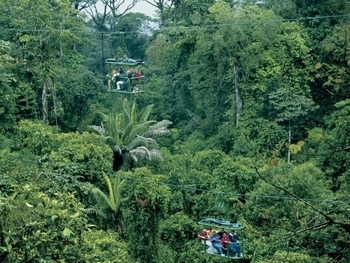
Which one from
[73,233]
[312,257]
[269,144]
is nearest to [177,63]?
[269,144]

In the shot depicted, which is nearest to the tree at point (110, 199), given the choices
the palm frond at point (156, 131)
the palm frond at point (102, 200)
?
the palm frond at point (102, 200)

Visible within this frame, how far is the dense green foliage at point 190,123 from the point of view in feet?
42.8

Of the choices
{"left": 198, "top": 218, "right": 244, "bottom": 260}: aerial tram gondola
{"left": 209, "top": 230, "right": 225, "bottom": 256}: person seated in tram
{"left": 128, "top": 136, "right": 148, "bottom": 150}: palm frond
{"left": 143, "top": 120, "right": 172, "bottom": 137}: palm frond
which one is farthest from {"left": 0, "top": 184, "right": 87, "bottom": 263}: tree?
{"left": 143, "top": 120, "right": 172, "bottom": 137}: palm frond

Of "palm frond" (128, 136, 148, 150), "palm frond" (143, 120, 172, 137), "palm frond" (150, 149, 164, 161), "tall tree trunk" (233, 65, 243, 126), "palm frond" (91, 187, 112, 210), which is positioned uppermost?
"tall tree trunk" (233, 65, 243, 126)

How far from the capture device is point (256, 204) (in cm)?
1319

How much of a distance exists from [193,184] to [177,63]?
28.8ft

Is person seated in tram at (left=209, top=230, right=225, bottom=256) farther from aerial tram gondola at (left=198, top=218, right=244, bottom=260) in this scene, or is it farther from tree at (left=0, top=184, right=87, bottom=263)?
tree at (left=0, top=184, right=87, bottom=263)

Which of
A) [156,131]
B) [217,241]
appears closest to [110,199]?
[217,241]

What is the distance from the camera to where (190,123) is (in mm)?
22641

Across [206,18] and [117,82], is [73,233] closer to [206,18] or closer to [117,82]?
[117,82]

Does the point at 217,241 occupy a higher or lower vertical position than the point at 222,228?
lower

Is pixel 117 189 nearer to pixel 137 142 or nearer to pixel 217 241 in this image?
pixel 217 241

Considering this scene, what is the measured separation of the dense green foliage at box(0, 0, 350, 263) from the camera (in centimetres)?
1303

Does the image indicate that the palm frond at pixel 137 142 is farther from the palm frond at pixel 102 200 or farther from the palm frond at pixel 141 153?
the palm frond at pixel 102 200
